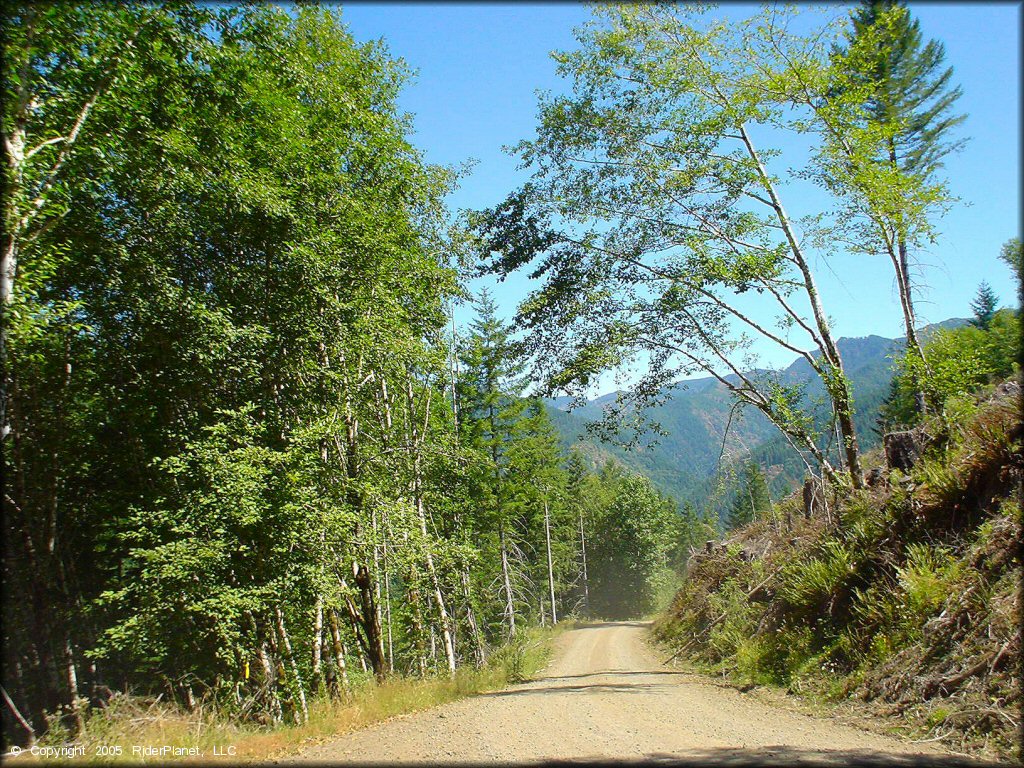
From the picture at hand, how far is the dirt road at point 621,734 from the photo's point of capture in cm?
527

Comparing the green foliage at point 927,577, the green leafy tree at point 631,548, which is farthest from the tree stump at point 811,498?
the green leafy tree at point 631,548

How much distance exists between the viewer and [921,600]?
282 inches

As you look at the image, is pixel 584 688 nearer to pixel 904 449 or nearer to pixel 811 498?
pixel 811 498

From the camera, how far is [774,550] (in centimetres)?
1368

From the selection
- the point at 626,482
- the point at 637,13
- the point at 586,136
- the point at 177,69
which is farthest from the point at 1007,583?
the point at 626,482

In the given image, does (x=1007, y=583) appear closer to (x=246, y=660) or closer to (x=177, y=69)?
(x=246, y=660)

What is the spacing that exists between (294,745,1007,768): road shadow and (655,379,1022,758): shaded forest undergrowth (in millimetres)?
529

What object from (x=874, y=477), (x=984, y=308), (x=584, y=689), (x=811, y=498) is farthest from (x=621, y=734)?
(x=984, y=308)

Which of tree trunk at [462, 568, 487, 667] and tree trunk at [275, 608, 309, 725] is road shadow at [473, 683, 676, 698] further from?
tree trunk at [462, 568, 487, 667]

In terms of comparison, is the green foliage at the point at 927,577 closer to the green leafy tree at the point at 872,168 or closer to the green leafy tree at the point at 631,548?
the green leafy tree at the point at 872,168

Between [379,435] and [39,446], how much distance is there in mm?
5985

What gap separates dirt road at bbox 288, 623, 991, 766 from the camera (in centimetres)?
527

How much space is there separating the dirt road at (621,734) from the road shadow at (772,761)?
1cm

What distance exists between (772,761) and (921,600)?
3737mm
